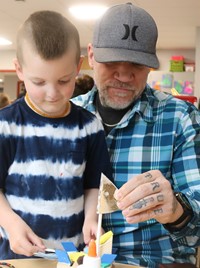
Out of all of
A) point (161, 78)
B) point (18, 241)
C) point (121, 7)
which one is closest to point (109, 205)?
point (18, 241)

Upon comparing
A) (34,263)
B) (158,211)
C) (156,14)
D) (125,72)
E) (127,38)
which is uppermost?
(156,14)

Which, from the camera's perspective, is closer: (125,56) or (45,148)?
(45,148)

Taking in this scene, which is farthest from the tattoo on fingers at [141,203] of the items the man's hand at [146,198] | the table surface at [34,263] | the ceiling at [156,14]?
the ceiling at [156,14]

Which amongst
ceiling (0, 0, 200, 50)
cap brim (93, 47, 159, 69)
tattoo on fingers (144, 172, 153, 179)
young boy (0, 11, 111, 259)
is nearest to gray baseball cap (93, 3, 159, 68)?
cap brim (93, 47, 159, 69)

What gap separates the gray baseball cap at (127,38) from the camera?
1379 mm

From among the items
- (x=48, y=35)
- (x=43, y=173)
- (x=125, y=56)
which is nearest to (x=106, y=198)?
(x=43, y=173)

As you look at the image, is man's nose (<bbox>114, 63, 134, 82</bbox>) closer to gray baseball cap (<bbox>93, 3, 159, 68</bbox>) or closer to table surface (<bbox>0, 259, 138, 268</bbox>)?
gray baseball cap (<bbox>93, 3, 159, 68</bbox>)

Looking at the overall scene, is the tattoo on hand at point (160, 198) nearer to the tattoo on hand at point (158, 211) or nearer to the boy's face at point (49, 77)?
the tattoo on hand at point (158, 211)

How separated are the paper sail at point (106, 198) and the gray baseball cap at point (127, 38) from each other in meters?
0.59

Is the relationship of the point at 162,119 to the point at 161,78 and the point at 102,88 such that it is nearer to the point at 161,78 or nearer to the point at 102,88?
the point at 102,88

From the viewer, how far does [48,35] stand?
103 cm

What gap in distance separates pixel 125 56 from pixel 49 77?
0.42 metres

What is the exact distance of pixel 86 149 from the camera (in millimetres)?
1182

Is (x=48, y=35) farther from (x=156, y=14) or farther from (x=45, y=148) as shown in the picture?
(x=156, y=14)
